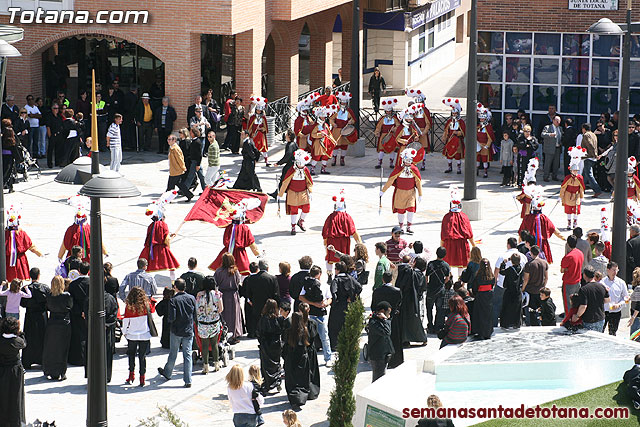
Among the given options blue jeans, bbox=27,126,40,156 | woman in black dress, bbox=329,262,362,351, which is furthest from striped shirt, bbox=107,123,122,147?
woman in black dress, bbox=329,262,362,351

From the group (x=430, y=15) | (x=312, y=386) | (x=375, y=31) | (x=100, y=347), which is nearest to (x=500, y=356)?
(x=312, y=386)

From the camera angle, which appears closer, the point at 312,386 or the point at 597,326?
the point at 312,386

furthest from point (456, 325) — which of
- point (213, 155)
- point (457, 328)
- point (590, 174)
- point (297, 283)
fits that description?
point (590, 174)

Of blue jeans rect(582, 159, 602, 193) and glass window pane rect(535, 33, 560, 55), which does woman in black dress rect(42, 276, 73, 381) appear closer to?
blue jeans rect(582, 159, 602, 193)

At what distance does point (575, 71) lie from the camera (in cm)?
3078

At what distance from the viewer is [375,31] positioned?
43.7 meters

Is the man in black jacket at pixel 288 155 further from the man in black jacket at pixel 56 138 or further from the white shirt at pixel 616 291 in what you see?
the white shirt at pixel 616 291

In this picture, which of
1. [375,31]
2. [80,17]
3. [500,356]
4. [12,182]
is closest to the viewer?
[500,356]

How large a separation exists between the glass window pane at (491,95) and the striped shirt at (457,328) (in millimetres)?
16874

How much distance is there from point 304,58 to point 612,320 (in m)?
25.8

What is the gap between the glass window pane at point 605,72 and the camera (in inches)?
1200

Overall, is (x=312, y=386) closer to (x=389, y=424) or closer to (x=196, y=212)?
(x=389, y=424)

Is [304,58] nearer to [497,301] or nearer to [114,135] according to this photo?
[114,135]

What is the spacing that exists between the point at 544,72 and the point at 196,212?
13702 mm
